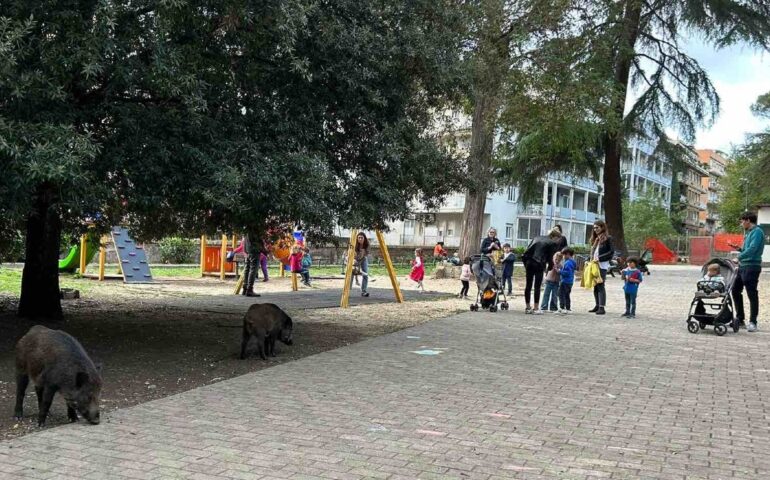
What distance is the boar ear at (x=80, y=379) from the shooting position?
5484 millimetres

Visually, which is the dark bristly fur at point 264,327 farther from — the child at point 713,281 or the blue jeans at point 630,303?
the blue jeans at point 630,303

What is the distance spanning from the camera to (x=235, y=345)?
1006cm

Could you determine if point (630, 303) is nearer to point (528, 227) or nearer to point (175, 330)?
point (175, 330)

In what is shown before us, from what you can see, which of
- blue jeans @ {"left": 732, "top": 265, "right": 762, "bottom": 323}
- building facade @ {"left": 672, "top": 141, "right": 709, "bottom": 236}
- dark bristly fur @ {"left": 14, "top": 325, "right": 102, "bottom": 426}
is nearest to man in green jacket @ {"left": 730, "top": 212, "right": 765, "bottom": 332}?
blue jeans @ {"left": 732, "top": 265, "right": 762, "bottom": 323}

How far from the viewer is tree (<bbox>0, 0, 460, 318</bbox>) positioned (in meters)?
6.94

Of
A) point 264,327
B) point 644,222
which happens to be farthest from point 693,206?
point 264,327

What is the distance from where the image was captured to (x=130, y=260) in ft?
69.8

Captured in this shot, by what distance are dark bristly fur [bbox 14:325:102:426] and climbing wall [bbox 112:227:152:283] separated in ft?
51.4

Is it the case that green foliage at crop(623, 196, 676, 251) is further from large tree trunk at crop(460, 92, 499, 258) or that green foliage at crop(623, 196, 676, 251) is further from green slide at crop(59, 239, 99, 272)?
green slide at crop(59, 239, 99, 272)

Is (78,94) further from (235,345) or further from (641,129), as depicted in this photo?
(641,129)

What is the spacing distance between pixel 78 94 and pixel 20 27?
4.44 ft

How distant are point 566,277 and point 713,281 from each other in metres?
3.65

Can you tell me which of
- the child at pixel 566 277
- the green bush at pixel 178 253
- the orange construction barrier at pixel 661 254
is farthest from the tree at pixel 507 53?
the orange construction barrier at pixel 661 254

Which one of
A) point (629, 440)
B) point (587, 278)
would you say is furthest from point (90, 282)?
point (629, 440)
